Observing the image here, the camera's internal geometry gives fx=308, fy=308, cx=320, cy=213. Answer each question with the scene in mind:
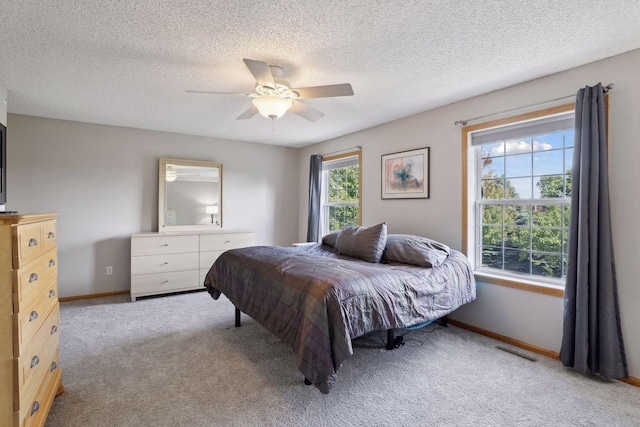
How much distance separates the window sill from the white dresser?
333 centimetres

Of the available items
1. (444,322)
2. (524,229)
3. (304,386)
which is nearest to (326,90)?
(304,386)

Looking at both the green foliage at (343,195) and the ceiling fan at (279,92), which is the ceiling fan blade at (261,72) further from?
the green foliage at (343,195)

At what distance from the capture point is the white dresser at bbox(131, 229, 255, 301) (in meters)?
4.01

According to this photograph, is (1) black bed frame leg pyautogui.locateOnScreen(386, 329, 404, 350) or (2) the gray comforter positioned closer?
(2) the gray comforter

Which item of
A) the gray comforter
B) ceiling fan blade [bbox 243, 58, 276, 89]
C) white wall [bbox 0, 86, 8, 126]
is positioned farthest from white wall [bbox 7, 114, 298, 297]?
ceiling fan blade [bbox 243, 58, 276, 89]

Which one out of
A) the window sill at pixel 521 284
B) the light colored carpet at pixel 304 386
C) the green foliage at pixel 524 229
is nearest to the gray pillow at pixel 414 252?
the window sill at pixel 521 284

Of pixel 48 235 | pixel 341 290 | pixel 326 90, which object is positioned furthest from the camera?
pixel 326 90

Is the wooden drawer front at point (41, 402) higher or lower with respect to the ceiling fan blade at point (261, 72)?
lower

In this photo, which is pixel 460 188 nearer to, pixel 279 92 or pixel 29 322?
pixel 279 92

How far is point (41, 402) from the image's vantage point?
160 centimetres

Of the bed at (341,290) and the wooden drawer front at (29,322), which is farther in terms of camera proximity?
the bed at (341,290)

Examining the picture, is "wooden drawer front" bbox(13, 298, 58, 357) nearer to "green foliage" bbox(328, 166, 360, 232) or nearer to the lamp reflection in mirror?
the lamp reflection in mirror

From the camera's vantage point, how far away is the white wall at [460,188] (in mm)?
2170

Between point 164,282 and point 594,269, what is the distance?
4.54 metres
